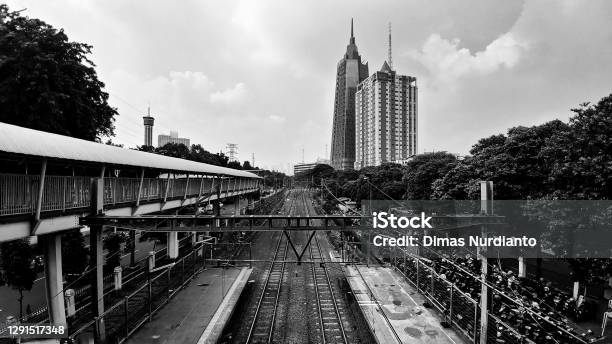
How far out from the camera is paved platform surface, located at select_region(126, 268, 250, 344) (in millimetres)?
11258

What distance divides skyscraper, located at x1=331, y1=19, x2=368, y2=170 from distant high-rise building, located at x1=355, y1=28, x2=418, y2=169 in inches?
1200

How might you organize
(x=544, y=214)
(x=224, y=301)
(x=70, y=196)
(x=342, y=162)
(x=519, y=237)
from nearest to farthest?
1. (x=70, y=196)
2. (x=544, y=214)
3. (x=224, y=301)
4. (x=519, y=237)
5. (x=342, y=162)

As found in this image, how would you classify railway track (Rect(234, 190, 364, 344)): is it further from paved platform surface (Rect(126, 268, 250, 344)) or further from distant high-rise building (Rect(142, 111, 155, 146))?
distant high-rise building (Rect(142, 111, 155, 146))

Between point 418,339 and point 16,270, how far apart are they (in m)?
14.7

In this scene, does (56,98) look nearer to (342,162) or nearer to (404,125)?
(404,125)

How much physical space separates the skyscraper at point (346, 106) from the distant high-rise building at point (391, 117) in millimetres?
30488

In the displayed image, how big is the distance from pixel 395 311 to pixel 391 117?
105 m

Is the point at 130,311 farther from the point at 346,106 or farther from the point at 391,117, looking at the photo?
the point at 346,106

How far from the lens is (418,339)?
11.3 metres

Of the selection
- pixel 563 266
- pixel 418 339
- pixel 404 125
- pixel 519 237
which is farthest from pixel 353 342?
pixel 404 125

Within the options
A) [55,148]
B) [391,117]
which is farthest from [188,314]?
[391,117]

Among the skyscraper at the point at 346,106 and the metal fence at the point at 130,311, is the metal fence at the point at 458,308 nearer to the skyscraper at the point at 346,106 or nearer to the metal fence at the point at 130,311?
the metal fence at the point at 130,311

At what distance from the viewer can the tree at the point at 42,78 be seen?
13672mm

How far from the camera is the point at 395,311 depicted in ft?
45.3
